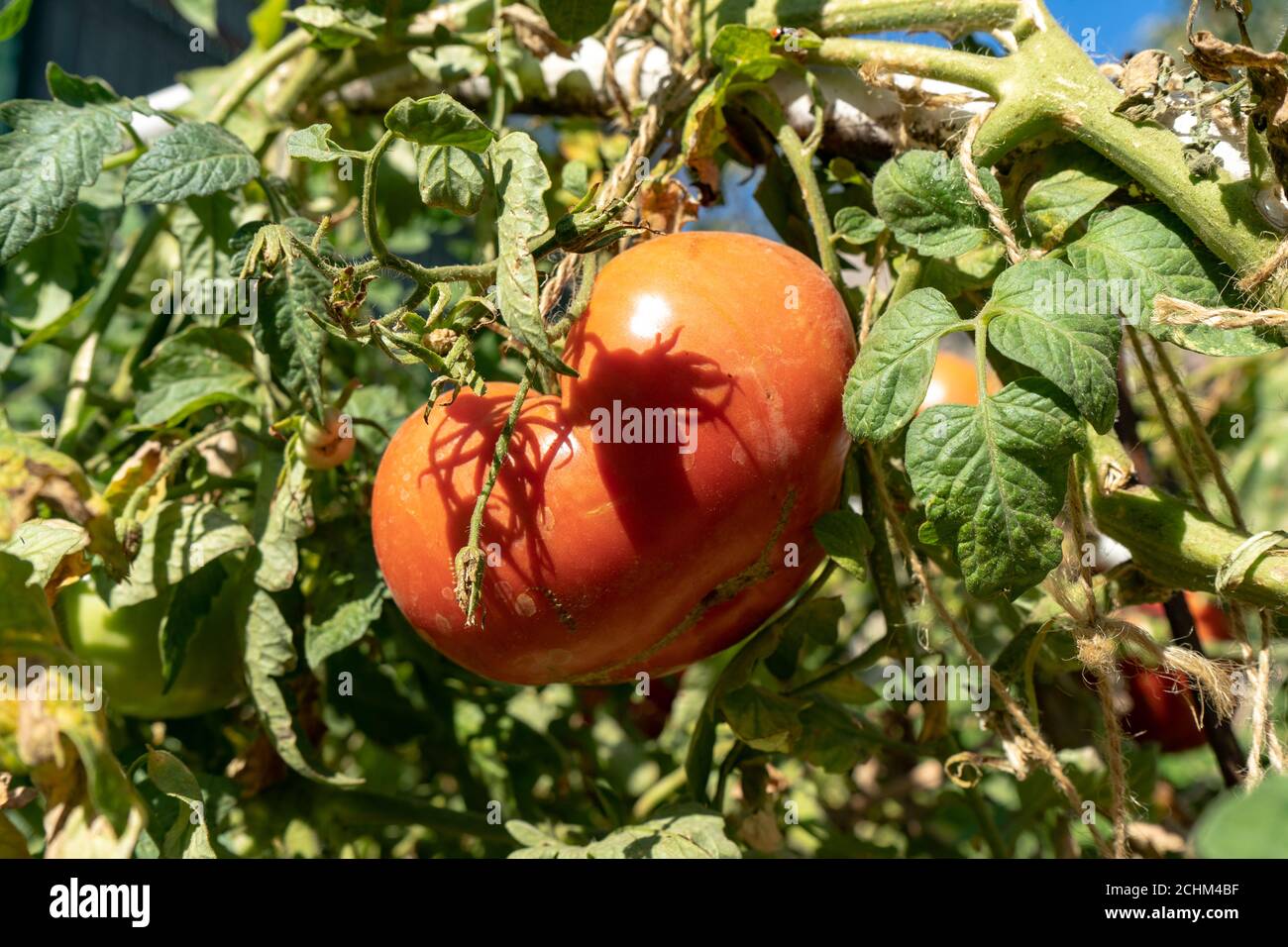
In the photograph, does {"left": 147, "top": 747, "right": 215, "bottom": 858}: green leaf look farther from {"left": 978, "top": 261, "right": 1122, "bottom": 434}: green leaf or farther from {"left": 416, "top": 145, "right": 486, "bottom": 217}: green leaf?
{"left": 978, "top": 261, "right": 1122, "bottom": 434}: green leaf

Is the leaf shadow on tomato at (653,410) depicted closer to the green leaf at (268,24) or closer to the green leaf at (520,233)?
the green leaf at (520,233)

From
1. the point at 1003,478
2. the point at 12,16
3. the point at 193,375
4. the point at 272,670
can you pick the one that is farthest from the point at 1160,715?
the point at 12,16

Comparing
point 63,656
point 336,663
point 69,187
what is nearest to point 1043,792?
point 336,663

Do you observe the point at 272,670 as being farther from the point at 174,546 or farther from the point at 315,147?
the point at 315,147

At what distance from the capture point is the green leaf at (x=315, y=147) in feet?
1.98

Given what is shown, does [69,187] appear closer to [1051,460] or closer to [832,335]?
[832,335]

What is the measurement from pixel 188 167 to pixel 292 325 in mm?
142

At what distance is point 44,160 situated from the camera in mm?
771

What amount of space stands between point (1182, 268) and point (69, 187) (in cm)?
73

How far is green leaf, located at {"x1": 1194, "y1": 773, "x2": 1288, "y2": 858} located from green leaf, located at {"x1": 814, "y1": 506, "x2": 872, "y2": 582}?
1.01 feet

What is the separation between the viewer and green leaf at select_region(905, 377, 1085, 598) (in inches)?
23.2

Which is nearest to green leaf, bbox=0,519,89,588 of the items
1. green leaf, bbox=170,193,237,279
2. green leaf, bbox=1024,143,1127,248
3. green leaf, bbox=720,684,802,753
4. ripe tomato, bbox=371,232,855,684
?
ripe tomato, bbox=371,232,855,684

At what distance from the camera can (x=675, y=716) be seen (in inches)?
52.3
